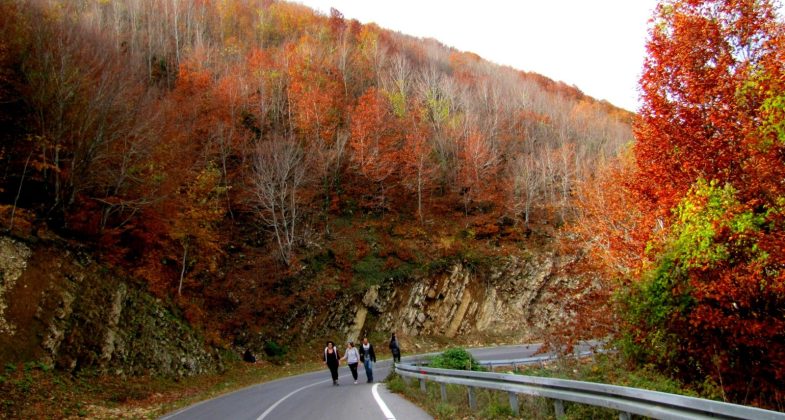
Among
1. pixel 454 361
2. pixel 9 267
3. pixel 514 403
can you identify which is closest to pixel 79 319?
pixel 9 267

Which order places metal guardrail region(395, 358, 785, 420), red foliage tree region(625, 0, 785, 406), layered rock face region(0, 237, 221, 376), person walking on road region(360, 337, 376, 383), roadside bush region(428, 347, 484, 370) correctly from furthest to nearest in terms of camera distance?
1. person walking on road region(360, 337, 376, 383)
2. layered rock face region(0, 237, 221, 376)
3. roadside bush region(428, 347, 484, 370)
4. red foliage tree region(625, 0, 785, 406)
5. metal guardrail region(395, 358, 785, 420)

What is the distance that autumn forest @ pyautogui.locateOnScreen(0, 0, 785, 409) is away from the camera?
8211 mm

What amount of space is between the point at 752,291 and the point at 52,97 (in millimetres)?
21642

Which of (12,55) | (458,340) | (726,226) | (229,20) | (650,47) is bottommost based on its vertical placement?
(458,340)

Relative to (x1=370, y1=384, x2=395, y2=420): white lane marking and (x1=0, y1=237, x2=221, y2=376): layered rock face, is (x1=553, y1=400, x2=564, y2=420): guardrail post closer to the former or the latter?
(x1=370, y1=384, x2=395, y2=420): white lane marking

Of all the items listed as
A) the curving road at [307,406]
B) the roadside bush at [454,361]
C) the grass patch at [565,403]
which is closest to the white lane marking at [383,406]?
the curving road at [307,406]

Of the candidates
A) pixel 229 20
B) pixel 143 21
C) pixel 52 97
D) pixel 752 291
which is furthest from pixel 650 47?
pixel 229 20

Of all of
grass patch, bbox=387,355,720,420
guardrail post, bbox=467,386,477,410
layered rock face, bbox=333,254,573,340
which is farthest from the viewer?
layered rock face, bbox=333,254,573,340

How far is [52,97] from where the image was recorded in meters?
17.4

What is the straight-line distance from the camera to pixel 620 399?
4789mm

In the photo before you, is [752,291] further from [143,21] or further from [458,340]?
[143,21]

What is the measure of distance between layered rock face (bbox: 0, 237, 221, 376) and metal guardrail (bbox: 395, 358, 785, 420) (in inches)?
498

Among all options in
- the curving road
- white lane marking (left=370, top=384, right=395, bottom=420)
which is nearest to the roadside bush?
the curving road

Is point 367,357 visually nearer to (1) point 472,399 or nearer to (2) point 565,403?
(1) point 472,399
